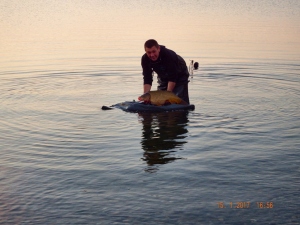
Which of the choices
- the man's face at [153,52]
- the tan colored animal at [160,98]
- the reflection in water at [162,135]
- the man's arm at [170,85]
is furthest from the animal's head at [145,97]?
the man's face at [153,52]

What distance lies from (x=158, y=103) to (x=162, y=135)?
6.54ft

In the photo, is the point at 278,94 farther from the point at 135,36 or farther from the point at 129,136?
the point at 135,36

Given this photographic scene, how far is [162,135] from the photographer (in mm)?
9805

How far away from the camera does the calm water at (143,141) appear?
6320 millimetres

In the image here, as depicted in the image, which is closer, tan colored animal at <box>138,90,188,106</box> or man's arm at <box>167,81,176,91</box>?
tan colored animal at <box>138,90,188,106</box>

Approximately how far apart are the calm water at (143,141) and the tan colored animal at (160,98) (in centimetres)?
33

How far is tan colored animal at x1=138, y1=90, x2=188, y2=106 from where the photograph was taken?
11500 mm
